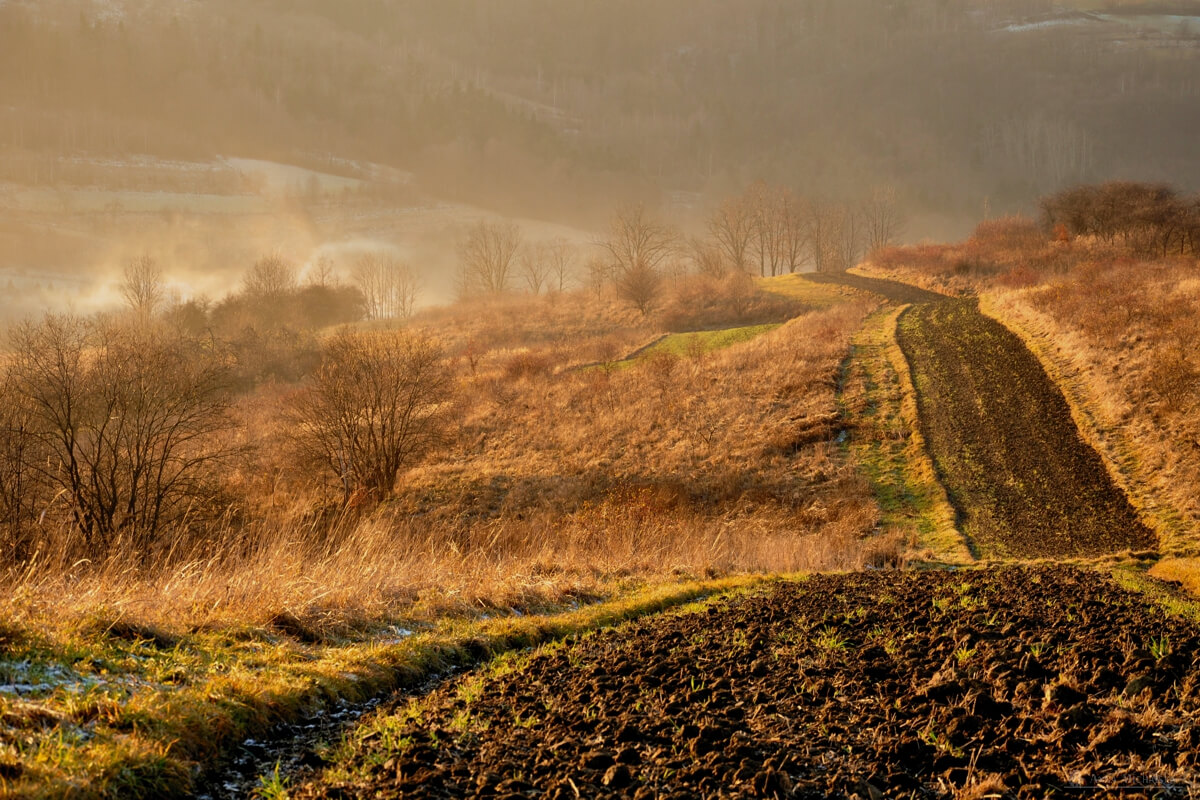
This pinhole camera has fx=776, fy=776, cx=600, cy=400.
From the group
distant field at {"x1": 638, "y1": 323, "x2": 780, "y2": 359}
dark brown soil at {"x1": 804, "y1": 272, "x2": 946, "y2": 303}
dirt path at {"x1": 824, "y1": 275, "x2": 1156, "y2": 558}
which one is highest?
dark brown soil at {"x1": 804, "y1": 272, "x2": 946, "y2": 303}

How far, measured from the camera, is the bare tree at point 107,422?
21.0 m

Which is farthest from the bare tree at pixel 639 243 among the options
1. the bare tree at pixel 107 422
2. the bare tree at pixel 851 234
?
the bare tree at pixel 107 422

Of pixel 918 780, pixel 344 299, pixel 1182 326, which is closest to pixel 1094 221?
pixel 1182 326

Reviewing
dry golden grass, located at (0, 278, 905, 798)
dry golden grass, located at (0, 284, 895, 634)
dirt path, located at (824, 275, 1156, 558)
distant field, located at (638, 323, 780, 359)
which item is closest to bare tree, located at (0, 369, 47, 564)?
dry golden grass, located at (0, 284, 895, 634)

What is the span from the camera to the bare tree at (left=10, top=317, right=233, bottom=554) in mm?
21031

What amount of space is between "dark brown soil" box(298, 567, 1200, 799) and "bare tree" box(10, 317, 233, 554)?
1816 cm

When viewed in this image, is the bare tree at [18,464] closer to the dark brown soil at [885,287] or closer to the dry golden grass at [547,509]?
the dry golden grass at [547,509]

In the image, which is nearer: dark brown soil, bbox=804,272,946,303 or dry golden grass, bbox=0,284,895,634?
dry golden grass, bbox=0,284,895,634

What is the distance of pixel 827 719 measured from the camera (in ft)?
16.9

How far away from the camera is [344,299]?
345 ft

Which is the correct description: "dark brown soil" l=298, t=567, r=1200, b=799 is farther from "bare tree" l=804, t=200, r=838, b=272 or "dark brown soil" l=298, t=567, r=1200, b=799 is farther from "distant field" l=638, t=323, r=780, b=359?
"bare tree" l=804, t=200, r=838, b=272

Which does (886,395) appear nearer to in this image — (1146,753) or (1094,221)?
(1146,753)

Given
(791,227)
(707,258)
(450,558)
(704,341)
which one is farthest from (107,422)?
(791,227)

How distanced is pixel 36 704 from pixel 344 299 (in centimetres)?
10669
